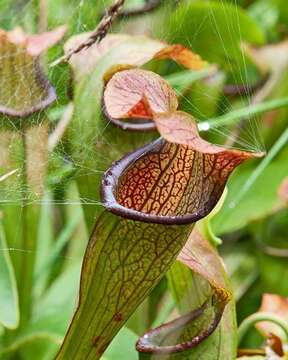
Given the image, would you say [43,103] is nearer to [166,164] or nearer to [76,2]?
[166,164]

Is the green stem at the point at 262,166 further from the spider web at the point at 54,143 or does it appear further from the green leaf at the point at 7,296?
the green leaf at the point at 7,296

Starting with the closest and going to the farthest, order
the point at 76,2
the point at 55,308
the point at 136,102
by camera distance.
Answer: the point at 136,102 → the point at 55,308 → the point at 76,2

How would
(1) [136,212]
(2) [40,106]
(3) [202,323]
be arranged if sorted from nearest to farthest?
1. (1) [136,212]
2. (3) [202,323]
3. (2) [40,106]

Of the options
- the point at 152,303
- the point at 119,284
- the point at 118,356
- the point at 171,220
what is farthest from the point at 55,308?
the point at 171,220

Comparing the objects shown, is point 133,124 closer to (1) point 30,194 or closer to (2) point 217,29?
(1) point 30,194

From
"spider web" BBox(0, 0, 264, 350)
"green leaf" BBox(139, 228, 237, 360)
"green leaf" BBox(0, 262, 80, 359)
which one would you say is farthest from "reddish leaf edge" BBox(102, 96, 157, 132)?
"green leaf" BBox(0, 262, 80, 359)

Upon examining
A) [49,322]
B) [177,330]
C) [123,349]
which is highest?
[177,330]

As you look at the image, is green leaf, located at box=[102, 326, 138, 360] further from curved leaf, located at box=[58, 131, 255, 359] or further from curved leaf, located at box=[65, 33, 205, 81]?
curved leaf, located at box=[65, 33, 205, 81]

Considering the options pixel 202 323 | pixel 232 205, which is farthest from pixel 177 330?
pixel 232 205
